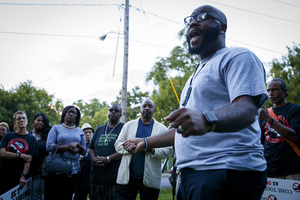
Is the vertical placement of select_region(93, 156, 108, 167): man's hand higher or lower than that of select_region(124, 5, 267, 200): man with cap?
lower

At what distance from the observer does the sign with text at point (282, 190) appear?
3.47m

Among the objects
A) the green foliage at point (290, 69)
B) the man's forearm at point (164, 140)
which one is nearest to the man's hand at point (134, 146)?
the man's forearm at point (164, 140)

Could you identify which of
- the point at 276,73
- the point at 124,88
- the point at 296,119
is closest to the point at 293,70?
the point at 276,73

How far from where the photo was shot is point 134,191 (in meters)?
4.74

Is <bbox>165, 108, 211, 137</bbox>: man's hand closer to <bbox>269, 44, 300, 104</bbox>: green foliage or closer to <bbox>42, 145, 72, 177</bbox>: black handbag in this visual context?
<bbox>42, 145, 72, 177</bbox>: black handbag

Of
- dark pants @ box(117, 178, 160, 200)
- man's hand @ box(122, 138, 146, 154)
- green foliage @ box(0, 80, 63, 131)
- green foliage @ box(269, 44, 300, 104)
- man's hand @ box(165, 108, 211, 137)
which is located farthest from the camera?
green foliage @ box(0, 80, 63, 131)

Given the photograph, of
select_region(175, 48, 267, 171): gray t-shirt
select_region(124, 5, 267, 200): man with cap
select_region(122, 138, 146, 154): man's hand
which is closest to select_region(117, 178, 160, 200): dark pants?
select_region(122, 138, 146, 154): man's hand

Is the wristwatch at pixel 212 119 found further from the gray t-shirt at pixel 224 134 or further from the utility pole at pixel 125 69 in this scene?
the utility pole at pixel 125 69

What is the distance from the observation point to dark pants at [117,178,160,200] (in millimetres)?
4611

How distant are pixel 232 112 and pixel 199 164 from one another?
49 centimetres

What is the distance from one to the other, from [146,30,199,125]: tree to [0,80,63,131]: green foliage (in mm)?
21947

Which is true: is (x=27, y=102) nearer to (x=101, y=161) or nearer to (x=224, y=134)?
(x=101, y=161)

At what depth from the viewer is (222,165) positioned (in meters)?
1.47

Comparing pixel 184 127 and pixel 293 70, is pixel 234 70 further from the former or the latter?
pixel 293 70
